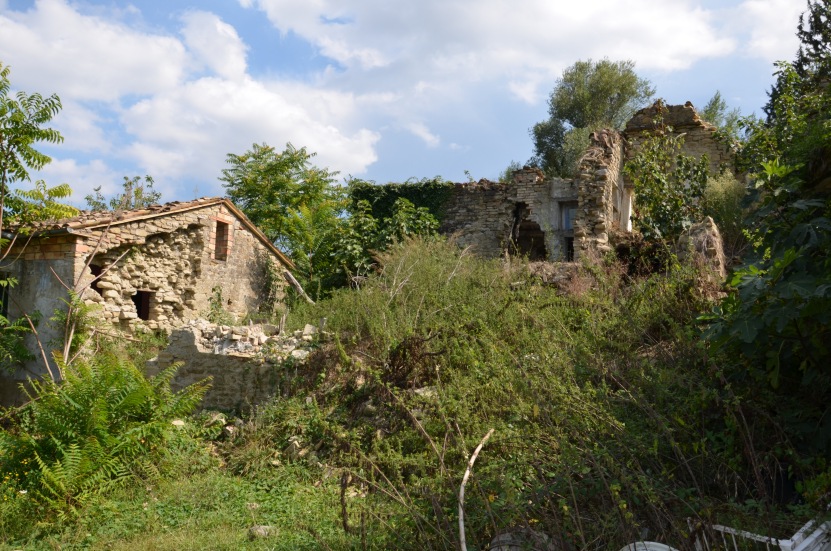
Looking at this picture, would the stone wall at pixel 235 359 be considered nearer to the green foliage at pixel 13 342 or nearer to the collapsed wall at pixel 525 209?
the green foliage at pixel 13 342

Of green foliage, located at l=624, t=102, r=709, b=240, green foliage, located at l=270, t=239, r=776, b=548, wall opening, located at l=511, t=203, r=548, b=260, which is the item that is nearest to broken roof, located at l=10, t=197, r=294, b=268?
green foliage, located at l=270, t=239, r=776, b=548

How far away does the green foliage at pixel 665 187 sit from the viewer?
13352 mm

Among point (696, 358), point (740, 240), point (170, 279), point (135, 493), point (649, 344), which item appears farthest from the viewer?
point (170, 279)

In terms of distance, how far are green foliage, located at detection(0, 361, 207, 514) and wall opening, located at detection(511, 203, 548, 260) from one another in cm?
1194

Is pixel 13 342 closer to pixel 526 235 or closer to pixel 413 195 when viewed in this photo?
pixel 413 195

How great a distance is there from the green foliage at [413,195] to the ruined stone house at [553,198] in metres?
0.27

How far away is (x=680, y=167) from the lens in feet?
47.4

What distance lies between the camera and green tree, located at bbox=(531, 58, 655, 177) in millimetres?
28531

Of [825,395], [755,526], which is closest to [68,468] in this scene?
[755,526]

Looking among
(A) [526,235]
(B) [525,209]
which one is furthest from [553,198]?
(A) [526,235]

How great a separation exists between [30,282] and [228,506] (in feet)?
26.4

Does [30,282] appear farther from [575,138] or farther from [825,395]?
[575,138]

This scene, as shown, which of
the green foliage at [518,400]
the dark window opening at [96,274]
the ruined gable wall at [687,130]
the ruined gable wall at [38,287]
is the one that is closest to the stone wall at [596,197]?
the ruined gable wall at [687,130]

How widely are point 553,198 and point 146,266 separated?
10080mm
